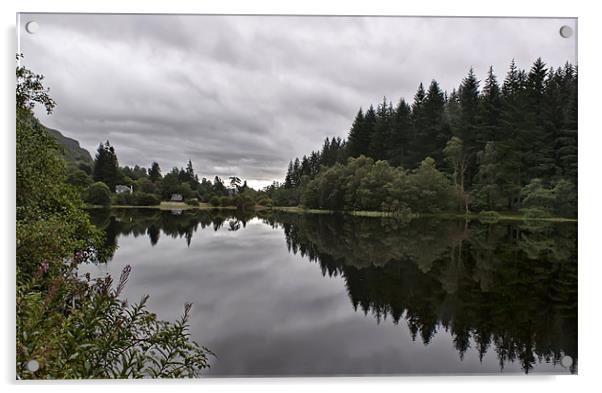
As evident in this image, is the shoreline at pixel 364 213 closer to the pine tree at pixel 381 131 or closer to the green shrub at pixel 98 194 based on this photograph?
the green shrub at pixel 98 194

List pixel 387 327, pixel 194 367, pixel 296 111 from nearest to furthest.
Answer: pixel 194 367 → pixel 387 327 → pixel 296 111

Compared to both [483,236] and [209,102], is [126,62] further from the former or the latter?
[483,236]

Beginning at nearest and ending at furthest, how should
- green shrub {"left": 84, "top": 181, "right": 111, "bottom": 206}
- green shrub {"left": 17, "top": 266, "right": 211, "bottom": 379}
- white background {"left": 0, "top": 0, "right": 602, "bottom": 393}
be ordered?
1. green shrub {"left": 17, "top": 266, "right": 211, "bottom": 379}
2. white background {"left": 0, "top": 0, "right": 602, "bottom": 393}
3. green shrub {"left": 84, "top": 181, "right": 111, "bottom": 206}

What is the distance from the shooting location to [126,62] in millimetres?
3115

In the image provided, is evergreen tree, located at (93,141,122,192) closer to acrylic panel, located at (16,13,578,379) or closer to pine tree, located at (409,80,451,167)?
acrylic panel, located at (16,13,578,379)

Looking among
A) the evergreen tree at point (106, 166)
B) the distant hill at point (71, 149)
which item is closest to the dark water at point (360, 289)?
the evergreen tree at point (106, 166)

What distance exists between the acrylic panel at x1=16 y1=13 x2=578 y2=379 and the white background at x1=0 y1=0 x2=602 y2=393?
76 millimetres

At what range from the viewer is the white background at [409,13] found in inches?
116

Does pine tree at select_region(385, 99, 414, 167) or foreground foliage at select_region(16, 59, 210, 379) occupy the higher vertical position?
pine tree at select_region(385, 99, 414, 167)

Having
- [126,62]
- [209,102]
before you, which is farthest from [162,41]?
[209,102]

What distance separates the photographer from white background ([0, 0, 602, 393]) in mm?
2945

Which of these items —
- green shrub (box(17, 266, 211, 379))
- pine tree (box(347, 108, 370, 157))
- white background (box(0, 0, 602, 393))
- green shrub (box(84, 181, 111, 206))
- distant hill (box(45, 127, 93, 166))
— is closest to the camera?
green shrub (box(17, 266, 211, 379))

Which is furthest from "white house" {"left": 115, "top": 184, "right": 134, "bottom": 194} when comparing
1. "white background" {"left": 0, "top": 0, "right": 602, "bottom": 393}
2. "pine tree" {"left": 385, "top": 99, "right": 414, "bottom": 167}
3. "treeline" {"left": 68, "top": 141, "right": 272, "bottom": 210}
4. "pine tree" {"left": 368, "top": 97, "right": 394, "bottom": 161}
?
"pine tree" {"left": 385, "top": 99, "right": 414, "bottom": 167}
